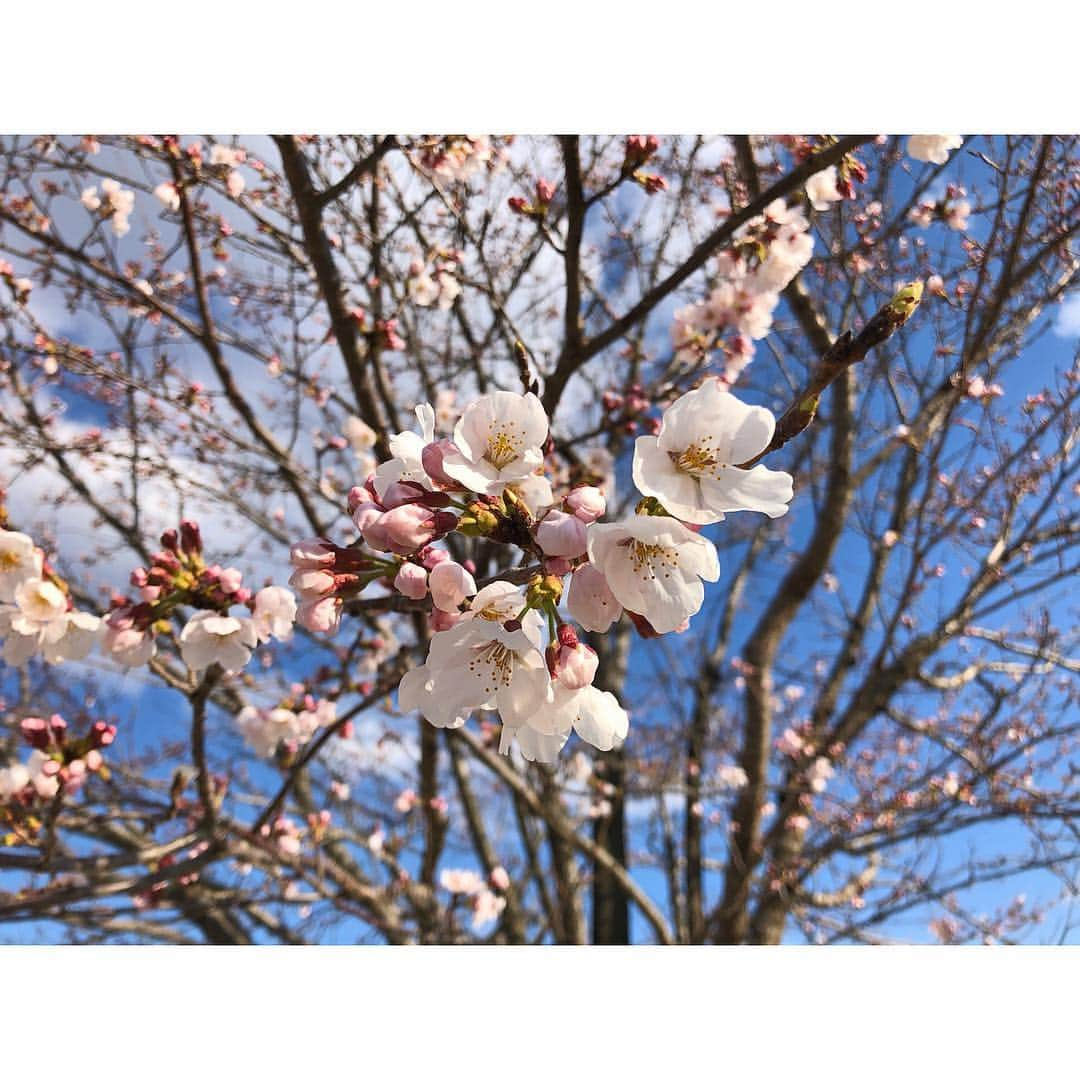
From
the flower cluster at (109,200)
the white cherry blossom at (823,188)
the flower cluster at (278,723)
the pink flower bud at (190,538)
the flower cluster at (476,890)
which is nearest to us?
the pink flower bud at (190,538)

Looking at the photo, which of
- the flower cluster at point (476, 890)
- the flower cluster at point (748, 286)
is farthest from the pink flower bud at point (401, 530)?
the flower cluster at point (476, 890)

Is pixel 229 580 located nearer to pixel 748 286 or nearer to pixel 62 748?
pixel 62 748

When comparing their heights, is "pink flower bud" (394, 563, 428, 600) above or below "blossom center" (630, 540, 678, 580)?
above

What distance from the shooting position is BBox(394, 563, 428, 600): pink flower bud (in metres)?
0.54

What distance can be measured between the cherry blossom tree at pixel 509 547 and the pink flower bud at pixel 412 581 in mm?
452

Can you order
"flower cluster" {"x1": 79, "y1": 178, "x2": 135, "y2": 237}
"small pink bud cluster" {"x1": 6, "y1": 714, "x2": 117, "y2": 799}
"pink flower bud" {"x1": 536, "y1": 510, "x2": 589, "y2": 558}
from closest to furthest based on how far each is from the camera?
1. "pink flower bud" {"x1": 536, "y1": 510, "x2": 589, "y2": 558}
2. "small pink bud cluster" {"x1": 6, "y1": 714, "x2": 117, "y2": 799}
3. "flower cluster" {"x1": 79, "y1": 178, "x2": 135, "y2": 237}

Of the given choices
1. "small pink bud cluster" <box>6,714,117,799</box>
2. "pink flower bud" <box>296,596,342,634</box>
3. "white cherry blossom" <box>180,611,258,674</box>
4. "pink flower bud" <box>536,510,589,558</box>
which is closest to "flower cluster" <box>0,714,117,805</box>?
"small pink bud cluster" <box>6,714,117,799</box>

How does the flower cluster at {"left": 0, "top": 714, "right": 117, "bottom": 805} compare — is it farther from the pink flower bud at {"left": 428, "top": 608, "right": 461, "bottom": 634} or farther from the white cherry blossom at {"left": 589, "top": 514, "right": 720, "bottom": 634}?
the white cherry blossom at {"left": 589, "top": 514, "right": 720, "bottom": 634}

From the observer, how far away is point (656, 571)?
0.49 m

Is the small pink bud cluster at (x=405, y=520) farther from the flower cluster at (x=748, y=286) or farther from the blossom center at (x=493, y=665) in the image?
the flower cluster at (x=748, y=286)

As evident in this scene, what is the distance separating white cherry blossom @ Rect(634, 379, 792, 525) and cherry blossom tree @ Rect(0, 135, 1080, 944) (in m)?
0.51

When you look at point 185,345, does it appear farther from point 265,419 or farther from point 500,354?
point 500,354

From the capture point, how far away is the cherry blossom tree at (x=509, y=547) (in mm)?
1320
